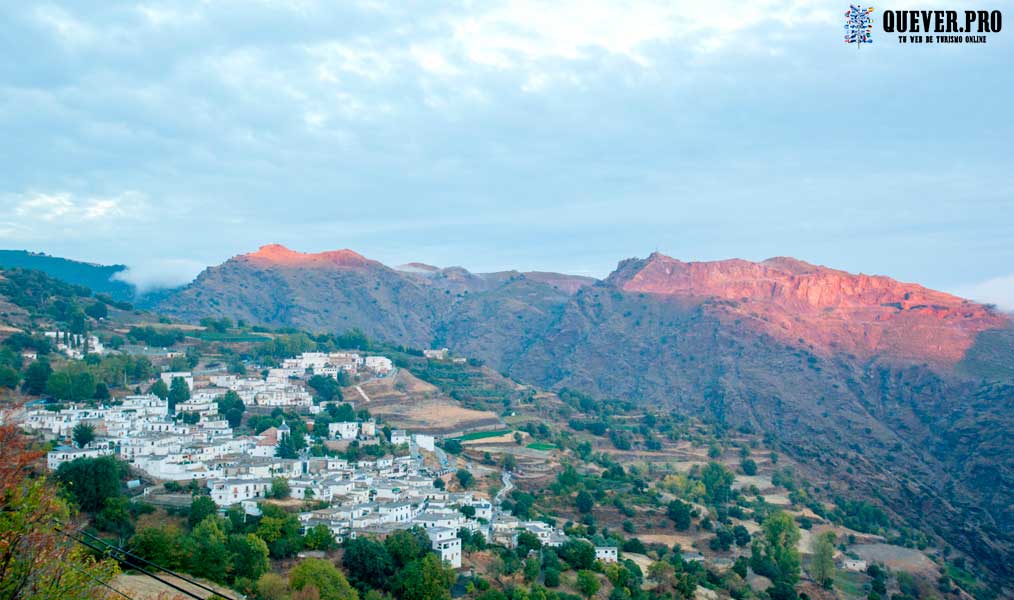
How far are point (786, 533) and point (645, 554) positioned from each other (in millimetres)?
10555

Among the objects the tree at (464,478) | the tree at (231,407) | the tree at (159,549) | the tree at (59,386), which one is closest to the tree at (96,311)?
the tree at (231,407)

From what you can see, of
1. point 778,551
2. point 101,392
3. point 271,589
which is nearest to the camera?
point 271,589

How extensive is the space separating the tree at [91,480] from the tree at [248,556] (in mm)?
6165

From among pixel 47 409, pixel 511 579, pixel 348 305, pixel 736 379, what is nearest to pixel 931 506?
pixel 736 379

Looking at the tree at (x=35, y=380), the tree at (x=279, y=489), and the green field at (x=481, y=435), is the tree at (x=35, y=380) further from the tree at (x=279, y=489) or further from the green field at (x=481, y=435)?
the green field at (x=481, y=435)

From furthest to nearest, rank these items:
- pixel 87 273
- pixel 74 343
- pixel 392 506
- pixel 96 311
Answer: pixel 87 273
pixel 96 311
pixel 74 343
pixel 392 506

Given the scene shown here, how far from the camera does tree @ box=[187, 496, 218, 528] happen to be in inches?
1235

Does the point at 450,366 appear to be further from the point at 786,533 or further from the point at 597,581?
the point at 597,581

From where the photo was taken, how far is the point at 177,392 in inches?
2067

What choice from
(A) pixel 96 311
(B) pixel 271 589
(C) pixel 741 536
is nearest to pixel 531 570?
(B) pixel 271 589

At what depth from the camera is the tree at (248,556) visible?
27547 millimetres

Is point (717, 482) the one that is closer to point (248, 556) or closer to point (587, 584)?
point (587, 584)

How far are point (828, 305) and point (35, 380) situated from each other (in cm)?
10542

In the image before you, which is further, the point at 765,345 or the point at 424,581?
the point at 765,345
